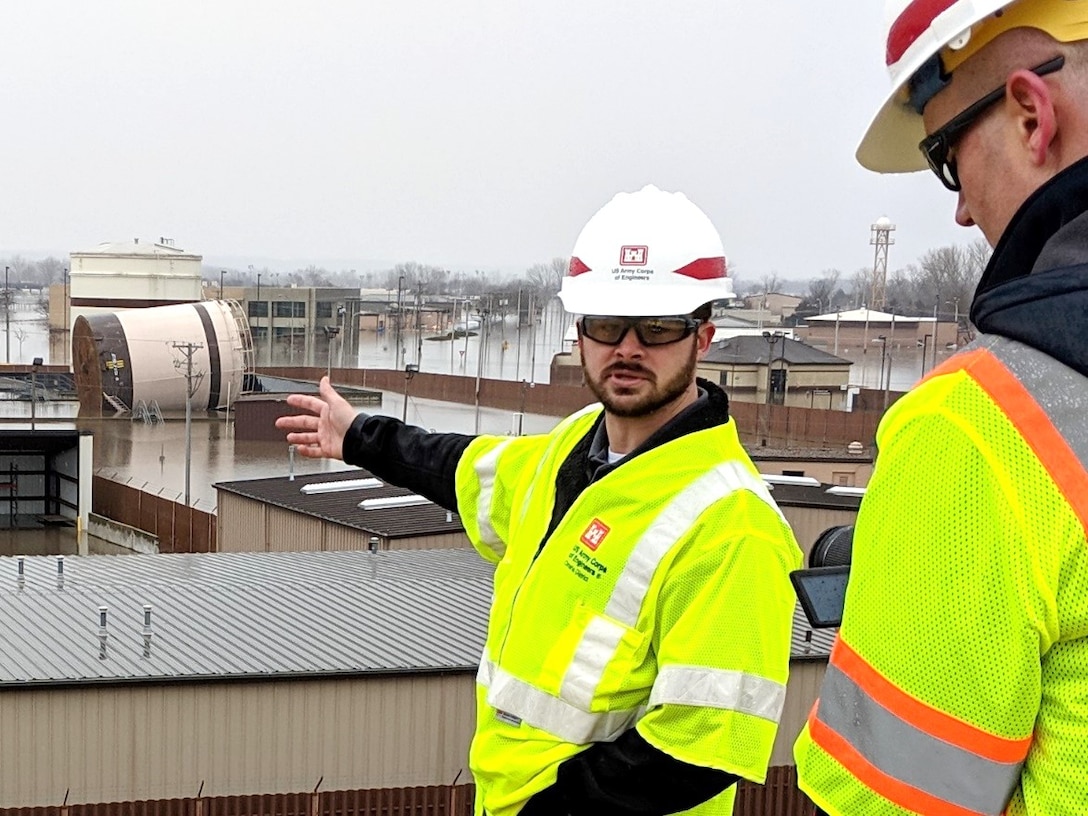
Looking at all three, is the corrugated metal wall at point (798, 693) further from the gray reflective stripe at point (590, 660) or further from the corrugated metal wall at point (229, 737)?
the gray reflective stripe at point (590, 660)

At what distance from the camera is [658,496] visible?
2621 millimetres

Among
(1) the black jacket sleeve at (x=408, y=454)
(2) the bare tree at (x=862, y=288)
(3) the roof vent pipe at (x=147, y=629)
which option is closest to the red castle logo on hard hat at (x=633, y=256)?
(1) the black jacket sleeve at (x=408, y=454)

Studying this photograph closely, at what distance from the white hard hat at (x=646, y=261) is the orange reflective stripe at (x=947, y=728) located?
1626 millimetres

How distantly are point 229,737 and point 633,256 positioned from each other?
811cm

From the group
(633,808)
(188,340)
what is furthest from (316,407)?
(188,340)

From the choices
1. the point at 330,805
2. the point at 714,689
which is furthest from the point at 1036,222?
the point at 330,805

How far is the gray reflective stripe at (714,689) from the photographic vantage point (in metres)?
2.41

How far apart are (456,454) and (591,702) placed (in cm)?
96

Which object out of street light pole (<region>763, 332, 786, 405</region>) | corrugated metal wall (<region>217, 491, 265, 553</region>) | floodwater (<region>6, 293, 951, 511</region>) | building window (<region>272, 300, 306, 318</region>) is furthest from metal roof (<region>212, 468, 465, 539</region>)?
building window (<region>272, 300, 306, 318</region>)

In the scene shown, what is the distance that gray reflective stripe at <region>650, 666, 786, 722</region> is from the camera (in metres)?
2.41

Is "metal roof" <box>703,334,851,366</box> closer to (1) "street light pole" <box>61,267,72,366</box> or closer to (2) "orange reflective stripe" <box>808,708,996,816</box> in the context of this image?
(1) "street light pole" <box>61,267,72,366</box>

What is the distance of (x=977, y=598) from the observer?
3.98ft

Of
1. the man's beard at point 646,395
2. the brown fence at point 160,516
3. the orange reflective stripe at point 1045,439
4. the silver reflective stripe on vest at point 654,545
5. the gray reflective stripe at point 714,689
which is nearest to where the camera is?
the orange reflective stripe at point 1045,439

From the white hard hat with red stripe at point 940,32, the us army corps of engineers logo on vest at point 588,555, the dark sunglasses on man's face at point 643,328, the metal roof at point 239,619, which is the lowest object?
the metal roof at point 239,619
